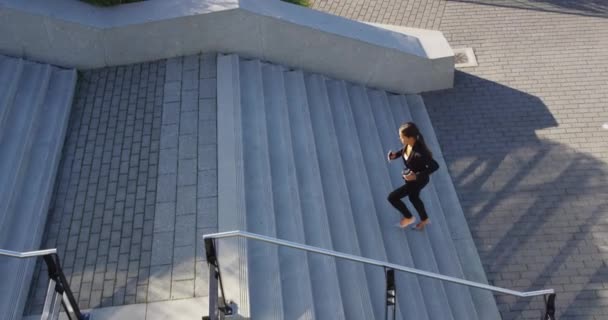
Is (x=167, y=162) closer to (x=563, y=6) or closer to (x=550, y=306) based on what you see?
(x=550, y=306)

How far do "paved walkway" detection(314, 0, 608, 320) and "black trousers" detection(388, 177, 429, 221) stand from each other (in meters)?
1.07

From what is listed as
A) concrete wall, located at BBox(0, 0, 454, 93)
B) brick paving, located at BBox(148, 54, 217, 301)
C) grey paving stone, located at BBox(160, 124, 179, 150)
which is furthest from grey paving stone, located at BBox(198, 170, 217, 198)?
concrete wall, located at BBox(0, 0, 454, 93)

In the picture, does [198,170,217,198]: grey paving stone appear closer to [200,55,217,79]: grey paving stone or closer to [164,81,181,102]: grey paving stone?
[164,81,181,102]: grey paving stone

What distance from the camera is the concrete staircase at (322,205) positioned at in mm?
6660

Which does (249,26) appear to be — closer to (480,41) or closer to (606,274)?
(480,41)

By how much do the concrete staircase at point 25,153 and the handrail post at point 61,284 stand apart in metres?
0.63

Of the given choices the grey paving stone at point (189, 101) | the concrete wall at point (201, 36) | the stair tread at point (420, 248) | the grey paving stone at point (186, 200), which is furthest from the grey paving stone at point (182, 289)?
the concrete wall at point (201, 36)

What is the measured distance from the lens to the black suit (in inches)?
268

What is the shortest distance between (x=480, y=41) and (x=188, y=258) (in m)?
6.99

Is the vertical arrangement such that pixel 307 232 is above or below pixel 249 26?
below

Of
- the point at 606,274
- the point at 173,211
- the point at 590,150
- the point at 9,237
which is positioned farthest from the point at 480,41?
the point at 9,237

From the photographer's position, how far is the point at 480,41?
1130cm

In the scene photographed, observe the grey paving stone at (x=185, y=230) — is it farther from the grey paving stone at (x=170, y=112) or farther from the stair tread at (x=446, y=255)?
the stair tread at (x=446, y=255)

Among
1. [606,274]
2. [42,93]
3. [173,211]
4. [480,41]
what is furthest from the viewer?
[480,41]
